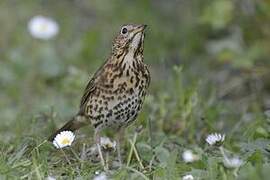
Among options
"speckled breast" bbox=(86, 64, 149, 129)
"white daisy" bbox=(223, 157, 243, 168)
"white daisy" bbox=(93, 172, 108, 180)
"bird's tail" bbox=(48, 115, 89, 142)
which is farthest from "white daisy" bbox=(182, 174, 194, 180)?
"bird's tail" bbox=(48, 115, 89, 142)

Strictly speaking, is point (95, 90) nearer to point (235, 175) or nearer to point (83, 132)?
point (83, 132)

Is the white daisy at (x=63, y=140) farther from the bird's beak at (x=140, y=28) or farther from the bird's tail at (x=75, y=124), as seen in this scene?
the bird's beak at (x=140, y=28)

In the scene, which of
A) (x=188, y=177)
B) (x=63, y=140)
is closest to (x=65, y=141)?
(x=63, y=140)

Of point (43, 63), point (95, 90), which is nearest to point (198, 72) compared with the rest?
point (43, 63)

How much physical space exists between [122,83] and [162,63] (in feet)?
8.82

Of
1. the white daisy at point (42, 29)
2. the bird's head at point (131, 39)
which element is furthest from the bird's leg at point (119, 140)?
the white daisy at point (42, 29)

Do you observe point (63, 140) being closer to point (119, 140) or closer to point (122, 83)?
point (122, 83)

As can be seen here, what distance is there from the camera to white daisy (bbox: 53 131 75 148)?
5.91 meters

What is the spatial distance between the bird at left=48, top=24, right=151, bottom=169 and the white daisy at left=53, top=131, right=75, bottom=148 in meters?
0.23

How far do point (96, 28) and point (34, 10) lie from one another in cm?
73

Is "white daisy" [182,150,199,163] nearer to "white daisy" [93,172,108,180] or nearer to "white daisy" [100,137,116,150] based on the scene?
"white daisy" [100,137,116,150]

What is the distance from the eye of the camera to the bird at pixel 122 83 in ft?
20.0

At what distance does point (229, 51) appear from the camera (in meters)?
8.84

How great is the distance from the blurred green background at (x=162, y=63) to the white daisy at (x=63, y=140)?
463mm
